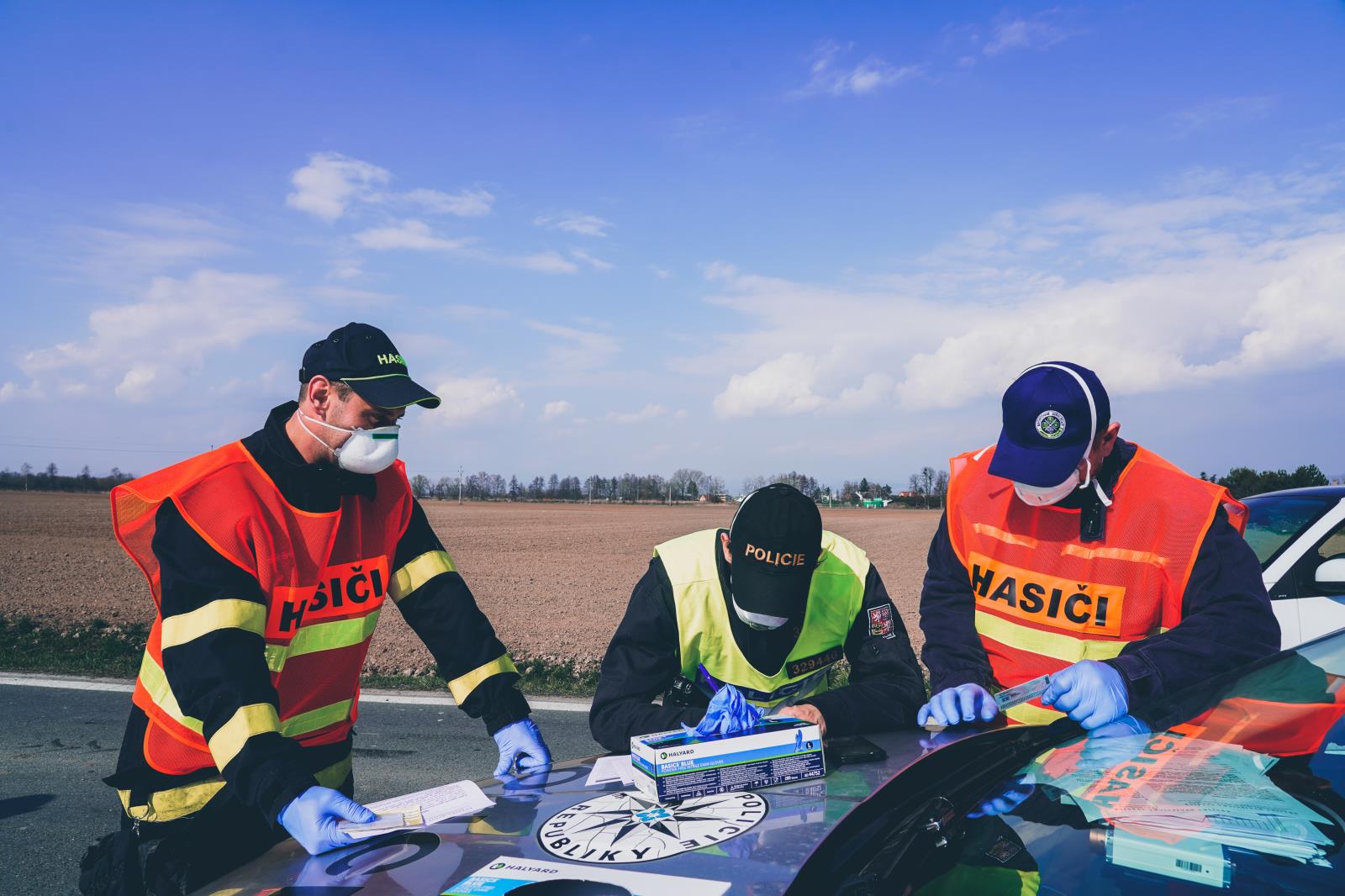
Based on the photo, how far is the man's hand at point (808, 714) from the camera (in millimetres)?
2338

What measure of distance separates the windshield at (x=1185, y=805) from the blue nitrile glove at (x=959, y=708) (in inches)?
17.3

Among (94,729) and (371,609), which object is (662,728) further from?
(94,729)

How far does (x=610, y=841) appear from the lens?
1.63 meters

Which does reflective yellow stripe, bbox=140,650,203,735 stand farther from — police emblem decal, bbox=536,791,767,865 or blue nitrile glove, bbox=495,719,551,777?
police emblem decal, bbox=536,791,767,865

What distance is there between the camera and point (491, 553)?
26359 mm

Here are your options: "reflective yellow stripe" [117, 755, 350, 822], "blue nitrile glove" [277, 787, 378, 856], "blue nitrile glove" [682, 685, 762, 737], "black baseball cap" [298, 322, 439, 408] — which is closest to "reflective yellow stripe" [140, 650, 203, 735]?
"reflective yellow stripe" [117, 755, 350, 822]

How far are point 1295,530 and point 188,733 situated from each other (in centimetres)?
546

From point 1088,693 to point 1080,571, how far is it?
503mm

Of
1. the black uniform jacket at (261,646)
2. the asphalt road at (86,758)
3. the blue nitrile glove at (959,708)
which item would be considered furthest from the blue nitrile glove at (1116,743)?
the asphalt road at (86,758)

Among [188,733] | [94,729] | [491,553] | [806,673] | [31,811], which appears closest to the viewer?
[188,733]

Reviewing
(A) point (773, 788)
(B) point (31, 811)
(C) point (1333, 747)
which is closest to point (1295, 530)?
(C) point (1333, 747)

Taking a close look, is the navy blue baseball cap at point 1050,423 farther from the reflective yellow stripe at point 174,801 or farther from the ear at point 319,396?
the reflective yellow stripe at point 174,801

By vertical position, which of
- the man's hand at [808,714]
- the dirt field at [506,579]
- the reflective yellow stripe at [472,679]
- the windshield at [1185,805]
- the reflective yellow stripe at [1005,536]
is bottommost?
the dirt field at [506,579]

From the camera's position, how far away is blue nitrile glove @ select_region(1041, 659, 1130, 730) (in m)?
2.20
